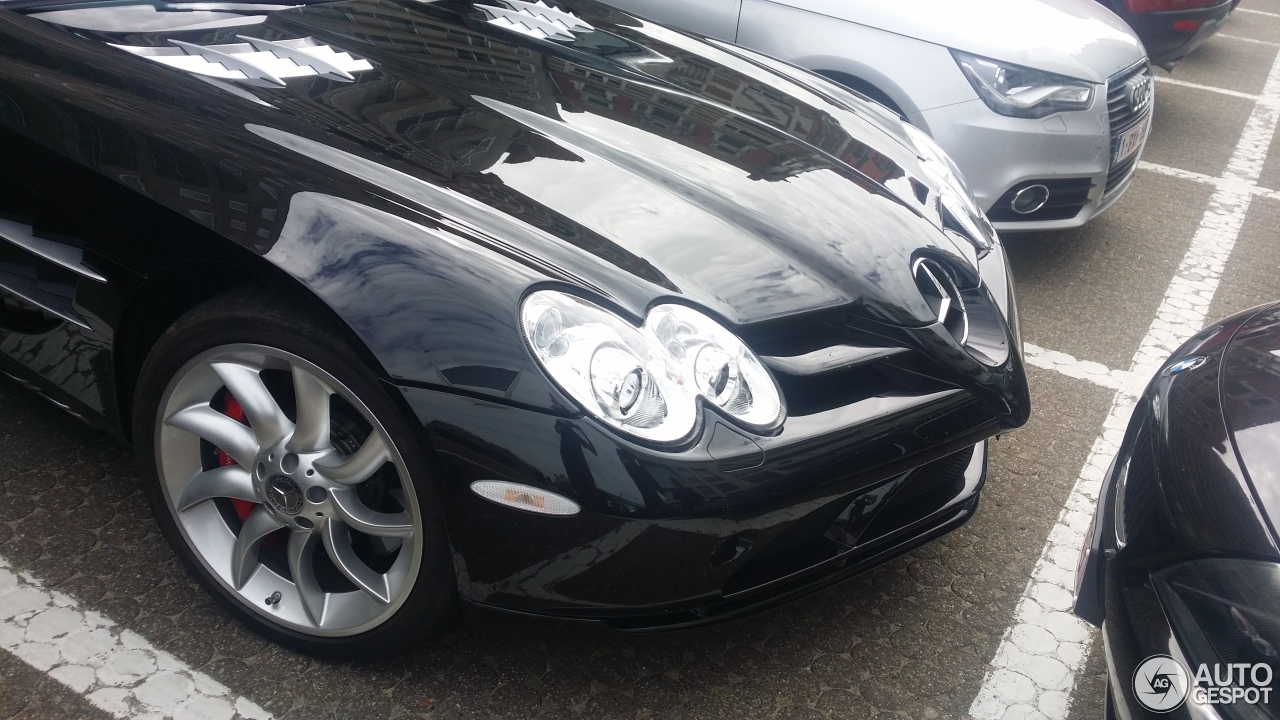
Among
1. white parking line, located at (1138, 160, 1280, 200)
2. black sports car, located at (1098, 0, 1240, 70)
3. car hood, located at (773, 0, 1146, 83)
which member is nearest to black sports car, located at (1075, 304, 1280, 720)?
car hood, located at (773, 0, 1146, 83)

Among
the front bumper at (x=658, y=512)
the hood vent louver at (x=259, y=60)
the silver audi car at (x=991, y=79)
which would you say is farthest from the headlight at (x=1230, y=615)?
the silver audi car at (x=991, y=79)

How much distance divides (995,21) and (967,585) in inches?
86.4

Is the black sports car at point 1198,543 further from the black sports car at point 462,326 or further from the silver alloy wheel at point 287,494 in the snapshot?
the silver alloy wheel at point 287,494

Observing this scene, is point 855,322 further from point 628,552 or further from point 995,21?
point 995,21

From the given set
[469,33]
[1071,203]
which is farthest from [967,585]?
[1071,203]

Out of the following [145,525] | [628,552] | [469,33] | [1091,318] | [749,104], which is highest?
[469,33]

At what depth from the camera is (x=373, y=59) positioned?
2129 mm

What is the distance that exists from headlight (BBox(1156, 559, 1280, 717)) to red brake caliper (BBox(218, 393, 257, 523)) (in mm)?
1549

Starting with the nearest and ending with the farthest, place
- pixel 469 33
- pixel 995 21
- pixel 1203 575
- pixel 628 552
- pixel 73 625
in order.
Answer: pixel 1203 575 < pixel 628 552 < pixel 73 625 < pixel 469 33 < pixel 995 21

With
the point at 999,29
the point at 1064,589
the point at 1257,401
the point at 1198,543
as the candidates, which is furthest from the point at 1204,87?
the point at 1198,543

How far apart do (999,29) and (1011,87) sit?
0.78 ft

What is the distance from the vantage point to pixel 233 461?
1.97 metres

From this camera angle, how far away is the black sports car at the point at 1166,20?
5.75 metres

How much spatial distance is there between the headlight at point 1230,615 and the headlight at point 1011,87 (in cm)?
234
